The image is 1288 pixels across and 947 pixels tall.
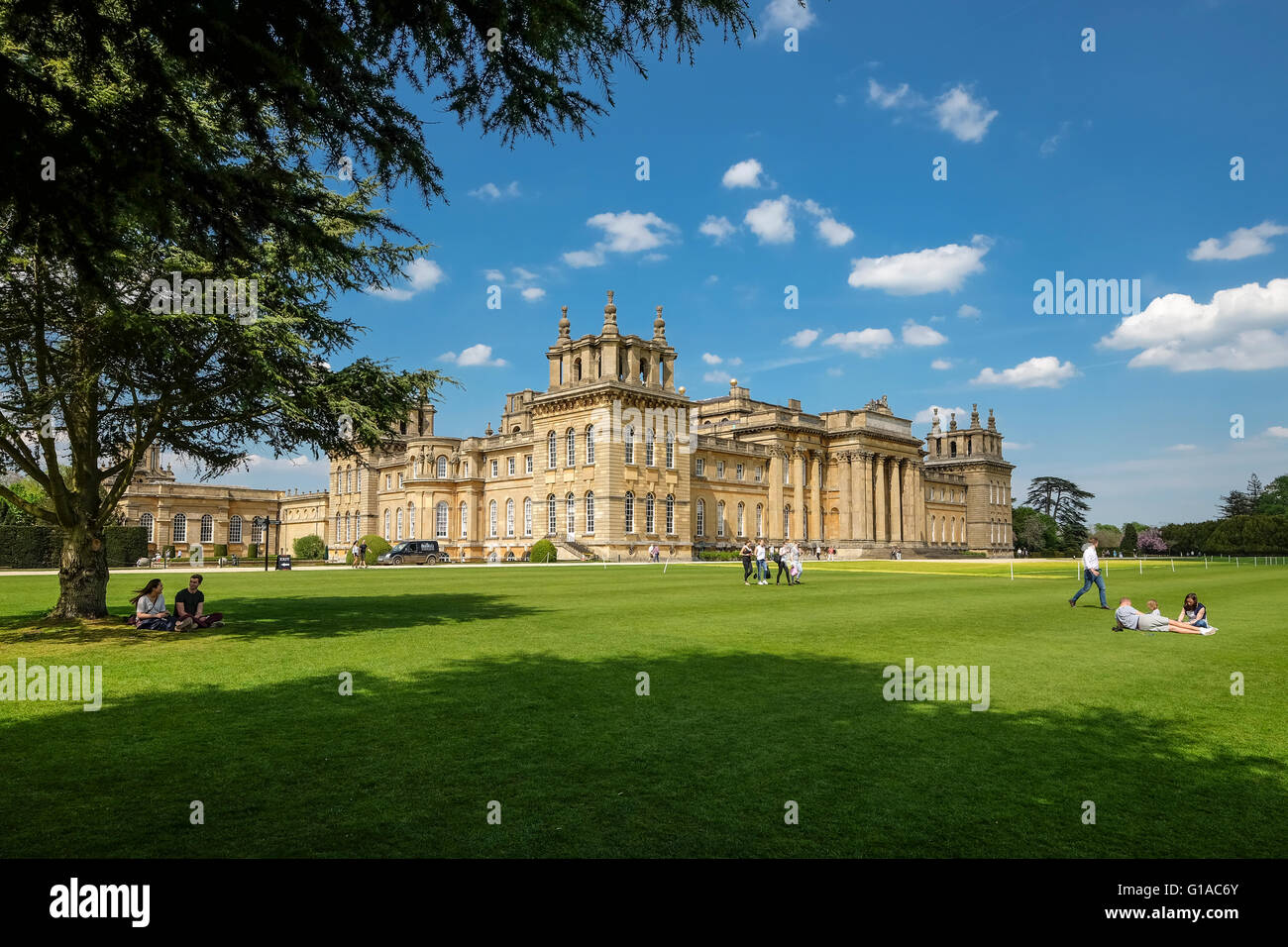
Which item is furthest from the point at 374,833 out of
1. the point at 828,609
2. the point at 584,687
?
the point at 828,609

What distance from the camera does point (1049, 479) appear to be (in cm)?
13400

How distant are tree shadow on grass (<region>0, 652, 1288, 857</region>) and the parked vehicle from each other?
5327 centimetres

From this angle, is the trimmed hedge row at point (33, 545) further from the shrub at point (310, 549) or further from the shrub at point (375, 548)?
the shrub at point (310, 549)

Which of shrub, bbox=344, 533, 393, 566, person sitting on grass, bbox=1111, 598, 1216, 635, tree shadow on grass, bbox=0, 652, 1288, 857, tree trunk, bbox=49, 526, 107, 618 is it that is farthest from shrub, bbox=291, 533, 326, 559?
person sitting on grass, bbox=1111, 598, 1216, 635

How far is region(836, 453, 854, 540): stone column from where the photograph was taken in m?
81.4

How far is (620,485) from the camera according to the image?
60375 mm

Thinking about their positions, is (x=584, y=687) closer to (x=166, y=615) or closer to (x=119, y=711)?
(x=119, y=711)

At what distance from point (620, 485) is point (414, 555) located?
16.3 metres

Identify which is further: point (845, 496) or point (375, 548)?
point (845, 496)

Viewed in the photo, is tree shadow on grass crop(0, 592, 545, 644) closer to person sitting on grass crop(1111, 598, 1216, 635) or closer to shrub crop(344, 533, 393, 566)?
person sitting on grass crop(1111, 598, 1216, 635)

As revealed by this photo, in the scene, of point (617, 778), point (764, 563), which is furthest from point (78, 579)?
point (764, 563)

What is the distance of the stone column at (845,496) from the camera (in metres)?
81.4

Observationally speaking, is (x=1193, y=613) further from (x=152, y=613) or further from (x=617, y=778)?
(x=152, y=613)
